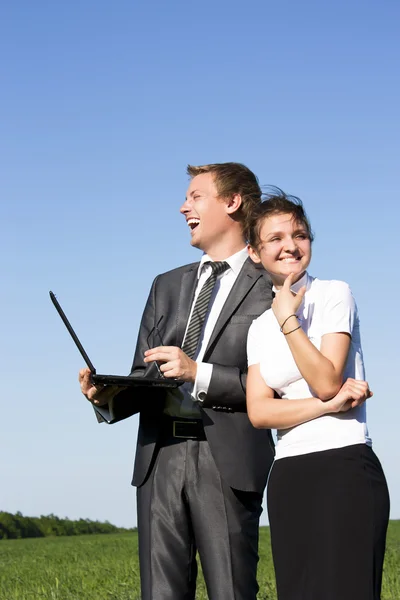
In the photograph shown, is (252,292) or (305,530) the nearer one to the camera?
(305,530)

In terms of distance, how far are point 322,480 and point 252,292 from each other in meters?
1.97

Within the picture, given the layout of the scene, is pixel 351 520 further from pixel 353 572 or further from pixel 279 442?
pixel 279 442

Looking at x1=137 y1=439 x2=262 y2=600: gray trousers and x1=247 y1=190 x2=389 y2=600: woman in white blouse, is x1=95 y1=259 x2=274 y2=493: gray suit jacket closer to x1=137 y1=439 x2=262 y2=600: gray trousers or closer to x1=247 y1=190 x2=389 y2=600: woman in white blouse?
x1=137 y1=439 x2=262 y2=600: gray trousers

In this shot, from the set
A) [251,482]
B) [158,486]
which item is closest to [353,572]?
[251,482]

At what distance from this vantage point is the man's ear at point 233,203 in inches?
223

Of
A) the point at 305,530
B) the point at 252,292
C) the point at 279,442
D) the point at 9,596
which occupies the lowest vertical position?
the point at 9,596

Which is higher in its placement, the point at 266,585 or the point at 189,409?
the point at 189,409

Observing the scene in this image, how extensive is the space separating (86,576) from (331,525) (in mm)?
9530

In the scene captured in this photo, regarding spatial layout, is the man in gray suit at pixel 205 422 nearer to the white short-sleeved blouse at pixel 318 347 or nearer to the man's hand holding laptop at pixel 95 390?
the man's hand holding laptop at pixel 95 390

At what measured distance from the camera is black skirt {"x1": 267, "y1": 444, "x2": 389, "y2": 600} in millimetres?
3654

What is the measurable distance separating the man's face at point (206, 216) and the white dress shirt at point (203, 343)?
0.49ft

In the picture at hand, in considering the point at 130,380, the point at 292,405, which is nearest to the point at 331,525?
the point at 292,405

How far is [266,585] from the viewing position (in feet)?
37.4

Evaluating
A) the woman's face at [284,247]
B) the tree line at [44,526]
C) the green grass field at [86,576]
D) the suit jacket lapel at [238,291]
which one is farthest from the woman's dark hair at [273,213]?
the tree line at [44,526]
